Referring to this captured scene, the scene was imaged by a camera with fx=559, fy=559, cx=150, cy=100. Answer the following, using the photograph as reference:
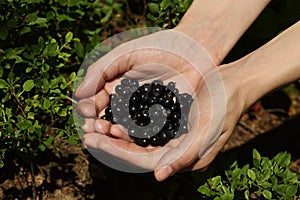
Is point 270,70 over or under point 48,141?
over

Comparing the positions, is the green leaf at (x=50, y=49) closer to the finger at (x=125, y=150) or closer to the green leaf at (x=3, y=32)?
the green leaf at (x=3, y=32)

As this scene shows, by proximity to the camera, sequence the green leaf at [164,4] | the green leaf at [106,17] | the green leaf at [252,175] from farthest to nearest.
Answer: the green leaf at [106,17] < the green leaf at [164,4] < the green leaf at [252,175]

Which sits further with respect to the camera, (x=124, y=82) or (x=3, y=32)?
(x=124, y=82)

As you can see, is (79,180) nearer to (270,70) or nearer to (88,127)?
(88,127)

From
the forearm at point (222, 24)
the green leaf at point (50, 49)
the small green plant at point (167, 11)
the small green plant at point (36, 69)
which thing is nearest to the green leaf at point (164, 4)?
the small green plant at point (167, 11)

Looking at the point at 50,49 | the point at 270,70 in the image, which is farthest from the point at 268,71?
the point at 50,49
